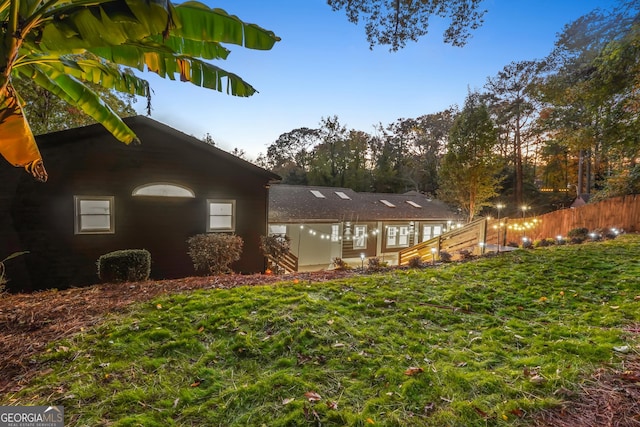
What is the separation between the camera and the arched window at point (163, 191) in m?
8.72

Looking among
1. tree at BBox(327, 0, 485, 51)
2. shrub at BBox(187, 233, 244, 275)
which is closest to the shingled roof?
shrub at BBox(187, 233, 244, 275)

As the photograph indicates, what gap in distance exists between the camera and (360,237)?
688 inches

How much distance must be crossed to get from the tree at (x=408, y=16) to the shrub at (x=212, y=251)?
22.8 feet

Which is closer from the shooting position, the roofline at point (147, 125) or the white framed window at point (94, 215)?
the roofline at point (147, 125)

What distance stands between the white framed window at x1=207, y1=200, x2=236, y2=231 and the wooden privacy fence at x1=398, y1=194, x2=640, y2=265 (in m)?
6.65

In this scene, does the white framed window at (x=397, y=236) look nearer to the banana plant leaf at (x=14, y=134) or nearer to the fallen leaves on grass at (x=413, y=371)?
the fallen leaves on grass at (x=413, y=371)

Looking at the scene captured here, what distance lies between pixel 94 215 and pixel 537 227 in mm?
19915

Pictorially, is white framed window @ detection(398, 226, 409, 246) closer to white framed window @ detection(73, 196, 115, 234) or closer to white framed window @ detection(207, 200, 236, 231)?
white framed window @ detection(207, 200, 236, 231)

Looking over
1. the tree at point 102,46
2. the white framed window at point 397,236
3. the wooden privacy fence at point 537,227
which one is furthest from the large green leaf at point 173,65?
the white framed window at point 397,236

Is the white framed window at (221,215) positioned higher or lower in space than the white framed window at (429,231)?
higher

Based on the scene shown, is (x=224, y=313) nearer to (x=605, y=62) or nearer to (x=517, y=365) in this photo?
(x=517, y=365)

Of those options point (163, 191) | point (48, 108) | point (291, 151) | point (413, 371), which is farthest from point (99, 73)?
point (291, 151)

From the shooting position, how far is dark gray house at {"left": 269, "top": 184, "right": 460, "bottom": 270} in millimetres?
15539

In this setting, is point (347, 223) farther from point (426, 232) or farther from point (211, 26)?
point (211, 26)
